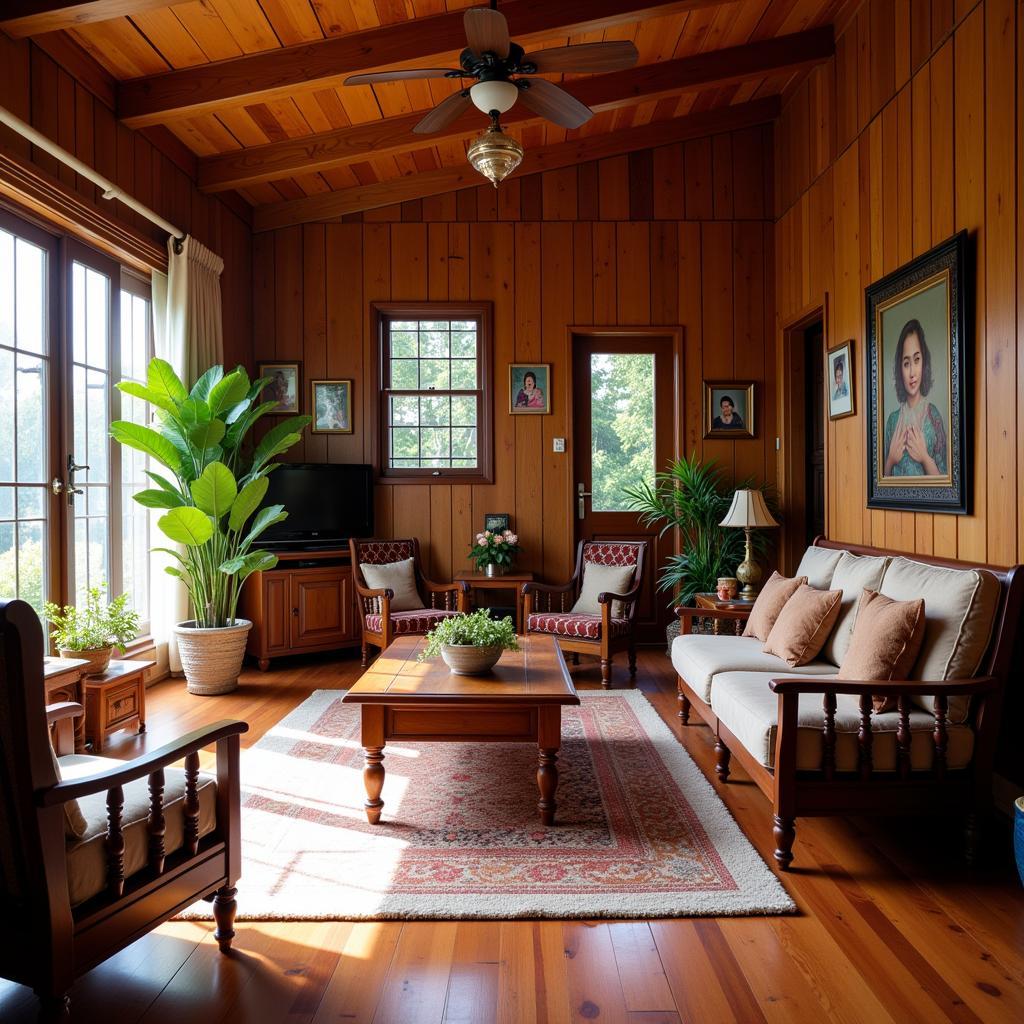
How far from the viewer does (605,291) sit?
20.5 ft

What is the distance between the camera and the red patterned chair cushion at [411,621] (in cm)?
540

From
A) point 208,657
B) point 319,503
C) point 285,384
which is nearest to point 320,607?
point 319,503

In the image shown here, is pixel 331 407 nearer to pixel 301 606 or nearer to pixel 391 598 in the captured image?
pixel 301 606

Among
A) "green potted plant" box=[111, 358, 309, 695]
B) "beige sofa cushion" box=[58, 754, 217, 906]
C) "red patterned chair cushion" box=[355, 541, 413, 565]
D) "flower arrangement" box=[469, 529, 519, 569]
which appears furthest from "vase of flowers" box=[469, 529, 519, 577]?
"beige sofa cushion" box=[58, 754, 217, 906]

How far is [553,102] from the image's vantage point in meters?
3.21

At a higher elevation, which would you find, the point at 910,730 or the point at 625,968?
the point at 910,730

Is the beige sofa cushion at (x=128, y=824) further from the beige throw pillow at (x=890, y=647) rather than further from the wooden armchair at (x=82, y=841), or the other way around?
the beige throw pillow at (x=890, y=647)

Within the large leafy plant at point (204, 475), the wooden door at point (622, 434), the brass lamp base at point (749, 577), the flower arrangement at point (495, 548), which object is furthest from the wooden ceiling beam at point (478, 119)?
the brass lamp base at point (749, 577)

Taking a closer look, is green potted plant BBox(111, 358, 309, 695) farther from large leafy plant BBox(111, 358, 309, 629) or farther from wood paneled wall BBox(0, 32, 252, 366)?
wood paneled wall BBox(0, 32, 252, 366)

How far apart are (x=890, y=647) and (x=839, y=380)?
2.55m

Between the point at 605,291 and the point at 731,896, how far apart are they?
483cm

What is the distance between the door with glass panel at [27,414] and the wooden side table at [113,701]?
550 millimetres

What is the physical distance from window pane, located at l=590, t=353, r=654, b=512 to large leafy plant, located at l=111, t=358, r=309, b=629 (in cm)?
242

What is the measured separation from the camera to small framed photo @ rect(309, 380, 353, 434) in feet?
20.5
